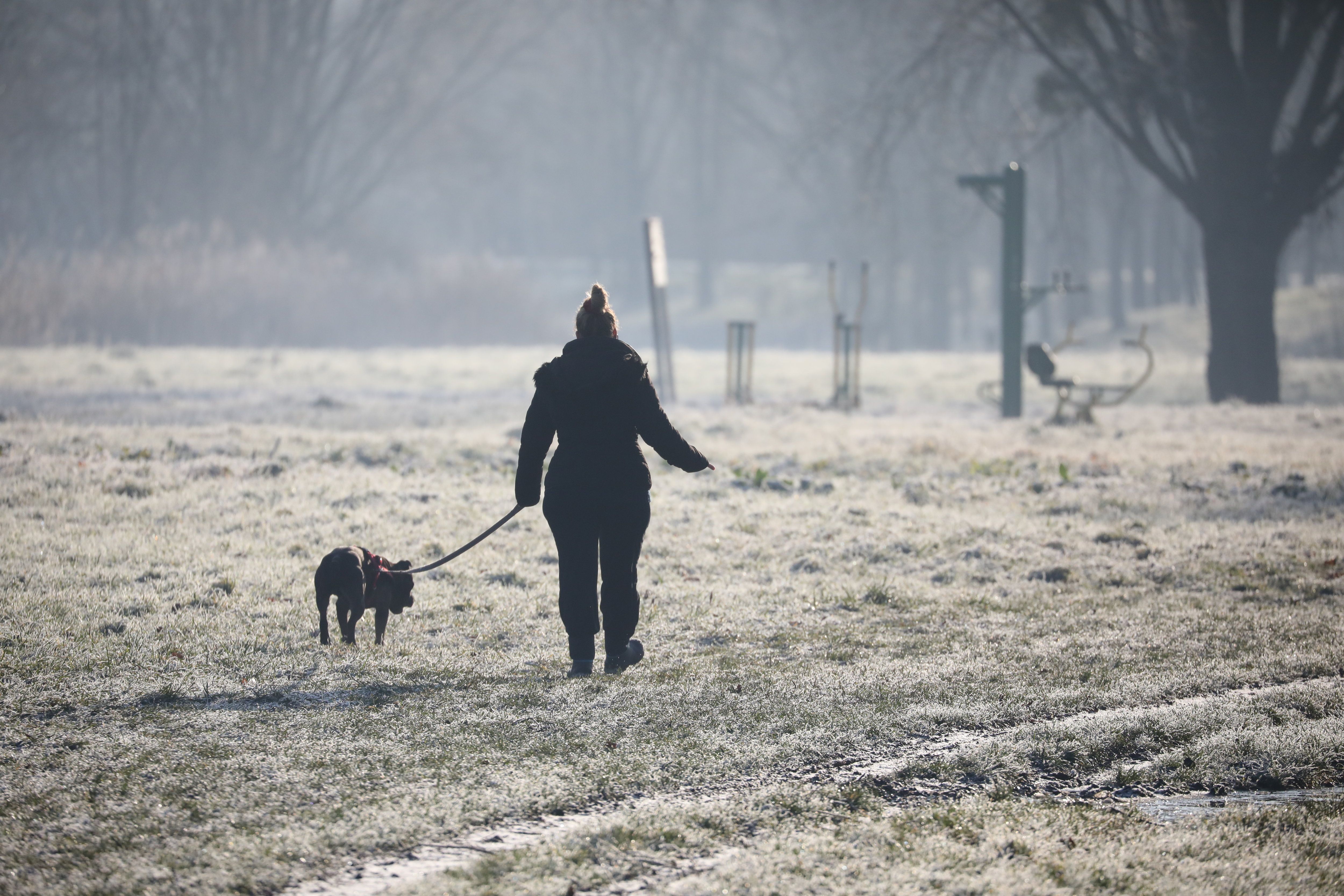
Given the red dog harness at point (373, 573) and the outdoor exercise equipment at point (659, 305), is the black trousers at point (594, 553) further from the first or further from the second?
the outdoor exercise equipment at point (659, 305)

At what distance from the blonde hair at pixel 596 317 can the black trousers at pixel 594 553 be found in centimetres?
72

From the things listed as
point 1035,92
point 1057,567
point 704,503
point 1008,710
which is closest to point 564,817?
point 1008,710

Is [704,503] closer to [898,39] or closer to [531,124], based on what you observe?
[898,39]

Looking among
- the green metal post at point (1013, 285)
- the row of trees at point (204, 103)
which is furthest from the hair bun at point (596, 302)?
the row of trees at point (204, 103)

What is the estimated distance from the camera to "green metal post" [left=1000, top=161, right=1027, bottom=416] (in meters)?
17.9

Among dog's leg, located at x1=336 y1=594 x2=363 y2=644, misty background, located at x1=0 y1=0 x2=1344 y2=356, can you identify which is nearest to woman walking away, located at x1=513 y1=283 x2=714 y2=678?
dog's leg, located at x1=336 y1=594 x2=363 y2=644

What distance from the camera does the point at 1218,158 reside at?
18.7m

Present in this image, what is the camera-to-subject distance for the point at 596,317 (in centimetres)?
588

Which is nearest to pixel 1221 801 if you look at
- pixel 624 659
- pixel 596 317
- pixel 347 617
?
pixel 624 659

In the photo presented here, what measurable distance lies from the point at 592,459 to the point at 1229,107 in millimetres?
15825

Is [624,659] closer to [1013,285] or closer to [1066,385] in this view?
[1066,385]

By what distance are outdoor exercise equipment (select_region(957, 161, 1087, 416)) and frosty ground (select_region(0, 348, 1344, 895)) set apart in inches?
222

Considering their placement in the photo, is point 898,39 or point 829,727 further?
point 898,39

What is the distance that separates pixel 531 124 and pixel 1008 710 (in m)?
61.3
